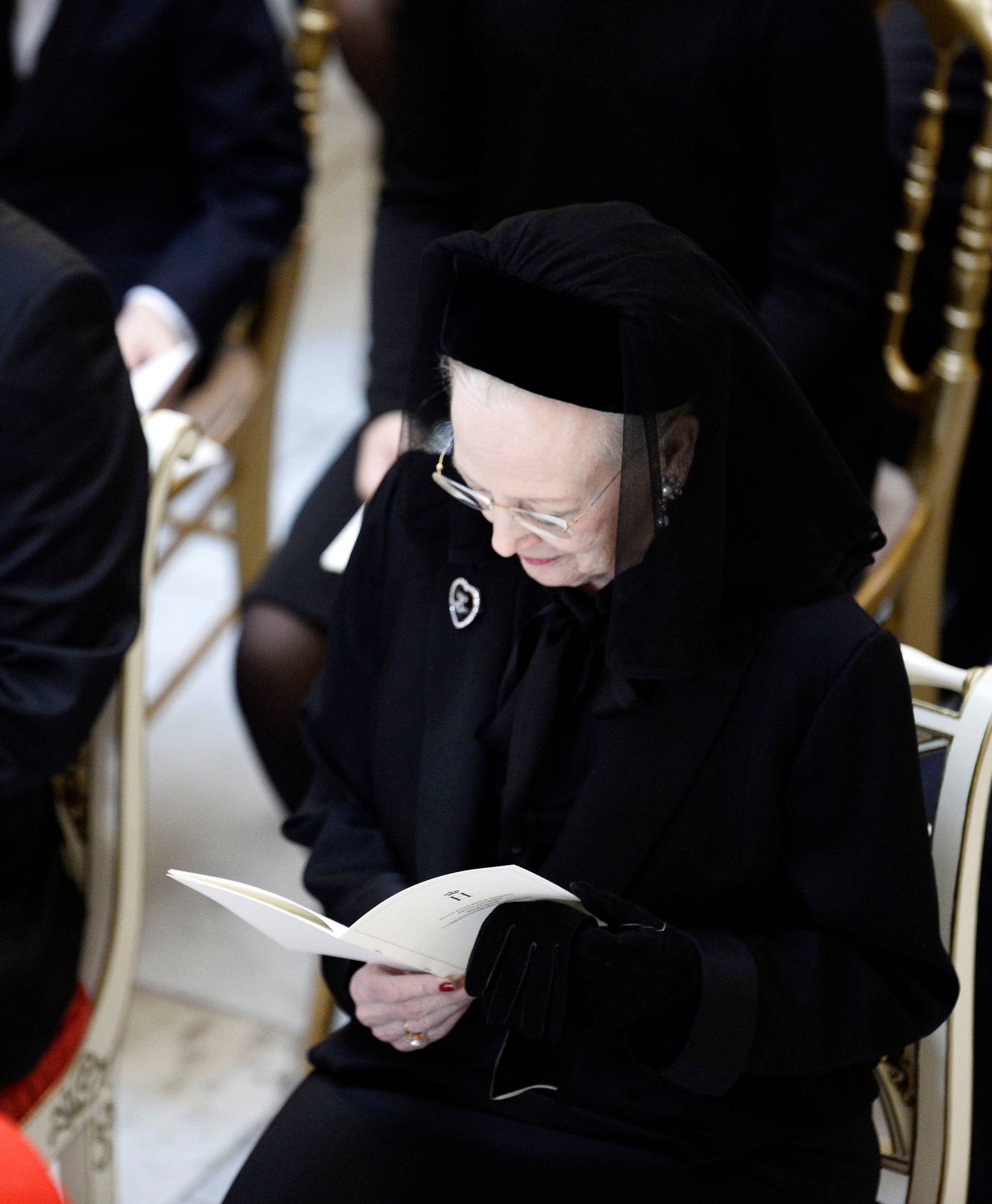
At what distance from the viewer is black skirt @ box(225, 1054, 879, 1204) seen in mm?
1437

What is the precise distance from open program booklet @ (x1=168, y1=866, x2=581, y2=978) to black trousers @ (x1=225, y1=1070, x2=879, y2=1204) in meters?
0.22

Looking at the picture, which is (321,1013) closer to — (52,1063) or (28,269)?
(52,1063)

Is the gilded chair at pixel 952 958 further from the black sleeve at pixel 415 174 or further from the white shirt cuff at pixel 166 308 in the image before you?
the white shirt cuff at pixel 166 308

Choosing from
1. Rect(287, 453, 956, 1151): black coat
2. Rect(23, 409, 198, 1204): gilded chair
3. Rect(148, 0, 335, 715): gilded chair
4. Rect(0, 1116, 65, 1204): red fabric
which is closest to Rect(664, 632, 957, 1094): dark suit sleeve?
Rect(287, 453, 956, 1151): black coat

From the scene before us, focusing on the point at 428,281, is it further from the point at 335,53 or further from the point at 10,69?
the point at 335,53

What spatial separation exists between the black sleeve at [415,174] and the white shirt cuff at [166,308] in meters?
0.53

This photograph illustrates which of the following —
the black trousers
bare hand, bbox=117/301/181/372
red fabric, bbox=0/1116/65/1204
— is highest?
red fabric, bbox=0/1116/65/1204

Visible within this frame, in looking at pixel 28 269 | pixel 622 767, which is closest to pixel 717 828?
pixel 622 767

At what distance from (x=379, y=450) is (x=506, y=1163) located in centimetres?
106

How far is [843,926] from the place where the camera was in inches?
54.2

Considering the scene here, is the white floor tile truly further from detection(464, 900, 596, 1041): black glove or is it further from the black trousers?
detection(464, 900, 596, 1041): black glove

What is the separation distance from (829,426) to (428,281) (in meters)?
0.96

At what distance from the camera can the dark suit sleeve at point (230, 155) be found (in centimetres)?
274

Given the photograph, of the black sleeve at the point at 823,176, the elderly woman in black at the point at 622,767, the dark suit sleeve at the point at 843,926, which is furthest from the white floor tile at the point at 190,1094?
the black sleeve at the point at 823,176
